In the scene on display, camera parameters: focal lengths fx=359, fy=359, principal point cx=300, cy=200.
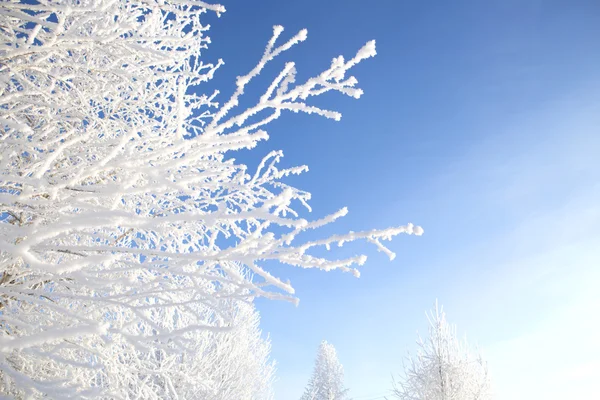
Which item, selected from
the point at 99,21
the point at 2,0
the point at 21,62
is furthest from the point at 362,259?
the point at 99,21

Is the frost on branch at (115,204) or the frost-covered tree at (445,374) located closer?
the frost on branch at (115,204)

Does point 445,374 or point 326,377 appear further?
point 326,377

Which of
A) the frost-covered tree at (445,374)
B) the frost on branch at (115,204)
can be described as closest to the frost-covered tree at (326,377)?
the frost-covered tree at (445,374)

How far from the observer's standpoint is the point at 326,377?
25.0 metres

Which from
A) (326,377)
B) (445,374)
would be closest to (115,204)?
(445,374)

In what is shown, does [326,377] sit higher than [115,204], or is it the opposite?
[326,377]

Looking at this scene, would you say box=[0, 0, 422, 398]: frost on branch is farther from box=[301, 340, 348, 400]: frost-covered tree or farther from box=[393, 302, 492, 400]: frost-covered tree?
box=[301, 340, 348, 400]: frost-covered tree

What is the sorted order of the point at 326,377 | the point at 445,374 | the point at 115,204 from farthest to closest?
the point at 326,377, the point at 445,374, the point at 115,204

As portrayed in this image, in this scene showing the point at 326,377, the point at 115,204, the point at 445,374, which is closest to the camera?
the point at 115,204

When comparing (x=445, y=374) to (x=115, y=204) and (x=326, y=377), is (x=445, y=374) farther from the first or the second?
(x=326, y=377)

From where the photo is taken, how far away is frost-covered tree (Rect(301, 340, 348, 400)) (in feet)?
79.4

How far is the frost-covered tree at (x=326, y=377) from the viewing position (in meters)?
24.2

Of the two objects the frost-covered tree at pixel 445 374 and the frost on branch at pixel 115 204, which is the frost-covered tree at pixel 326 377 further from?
the frost on branch at pixel 115 204

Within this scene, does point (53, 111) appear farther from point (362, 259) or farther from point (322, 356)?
point (322, 356)
